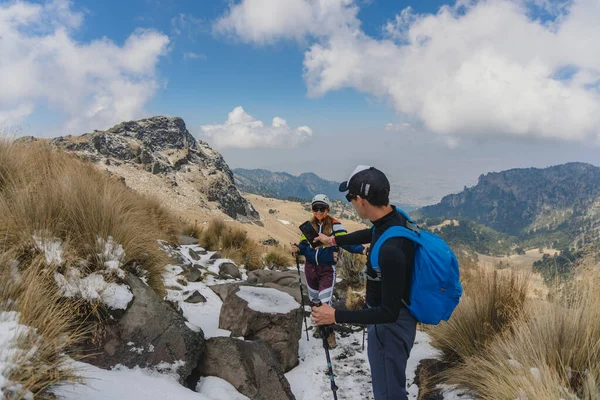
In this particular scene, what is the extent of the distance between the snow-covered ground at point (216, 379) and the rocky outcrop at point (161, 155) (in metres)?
29.0

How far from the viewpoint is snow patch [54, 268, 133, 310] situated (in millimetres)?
3410

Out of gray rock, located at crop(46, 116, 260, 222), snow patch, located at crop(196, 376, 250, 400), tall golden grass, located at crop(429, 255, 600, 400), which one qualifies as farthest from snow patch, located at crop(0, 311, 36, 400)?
gray rock, located at crop(46, 116, 260, 222)

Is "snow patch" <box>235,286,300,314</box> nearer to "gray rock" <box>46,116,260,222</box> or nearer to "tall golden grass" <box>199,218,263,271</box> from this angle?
"tall golden grass" <box>199,218,263,271</box>

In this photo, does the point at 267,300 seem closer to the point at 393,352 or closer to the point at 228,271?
the point at 393,352

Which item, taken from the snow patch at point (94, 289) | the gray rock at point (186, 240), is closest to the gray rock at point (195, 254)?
the gray rock at point (186, 240)

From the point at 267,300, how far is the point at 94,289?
124 inches

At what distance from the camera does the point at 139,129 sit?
56.5 meters

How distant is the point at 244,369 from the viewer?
4.10 meters

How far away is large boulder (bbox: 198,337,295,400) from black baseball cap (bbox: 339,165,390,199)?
265 cm

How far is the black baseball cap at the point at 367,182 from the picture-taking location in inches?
112

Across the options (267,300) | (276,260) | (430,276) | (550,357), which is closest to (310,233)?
(267,300)

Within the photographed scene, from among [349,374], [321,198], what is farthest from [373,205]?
[349,374]

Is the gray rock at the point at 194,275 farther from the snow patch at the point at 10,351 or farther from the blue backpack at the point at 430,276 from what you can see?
the blue backpack at the point at 430,276

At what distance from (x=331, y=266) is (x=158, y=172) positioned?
1564 inches
